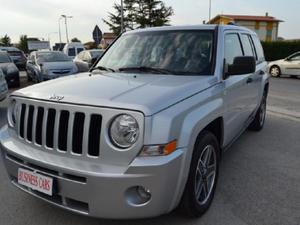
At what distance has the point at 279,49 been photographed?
1101 inches

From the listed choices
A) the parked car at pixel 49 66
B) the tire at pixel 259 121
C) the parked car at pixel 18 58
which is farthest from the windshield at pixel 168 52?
the parked car at pixel 18 58

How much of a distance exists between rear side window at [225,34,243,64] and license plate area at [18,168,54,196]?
2394 millimetres

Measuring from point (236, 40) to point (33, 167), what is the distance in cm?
304

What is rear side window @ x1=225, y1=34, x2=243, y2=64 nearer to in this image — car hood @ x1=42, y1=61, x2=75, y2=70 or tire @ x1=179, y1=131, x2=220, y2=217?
tire @ x1=179, y1=131, x2=220, y2=217

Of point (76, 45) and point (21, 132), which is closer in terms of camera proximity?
point (21, 132)

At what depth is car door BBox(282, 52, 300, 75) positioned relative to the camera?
16141 mm

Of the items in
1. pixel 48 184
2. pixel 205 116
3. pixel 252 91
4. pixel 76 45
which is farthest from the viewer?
pixel 76 45

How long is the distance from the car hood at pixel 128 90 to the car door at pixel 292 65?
14577 millimetres

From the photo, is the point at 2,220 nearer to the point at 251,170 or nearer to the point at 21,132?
the point at 21,132

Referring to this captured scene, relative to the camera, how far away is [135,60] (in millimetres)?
3850

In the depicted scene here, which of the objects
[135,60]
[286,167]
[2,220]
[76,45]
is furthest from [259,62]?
[76,45]

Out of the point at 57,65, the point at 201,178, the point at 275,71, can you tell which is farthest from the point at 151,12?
the point at 201,178

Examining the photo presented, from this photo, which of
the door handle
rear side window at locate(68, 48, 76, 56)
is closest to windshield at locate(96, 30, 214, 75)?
the door handle

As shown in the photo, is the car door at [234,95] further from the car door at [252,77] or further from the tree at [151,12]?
the tree at [151,12]
